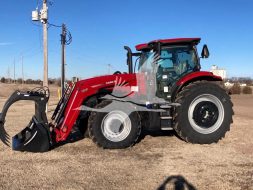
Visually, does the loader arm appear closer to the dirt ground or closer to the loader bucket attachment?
the loader bucket attachment

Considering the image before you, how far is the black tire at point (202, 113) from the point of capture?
934 centimetres

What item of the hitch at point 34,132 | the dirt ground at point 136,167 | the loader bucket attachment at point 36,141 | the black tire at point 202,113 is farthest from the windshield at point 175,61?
the loader bucket attachment at point 36,141

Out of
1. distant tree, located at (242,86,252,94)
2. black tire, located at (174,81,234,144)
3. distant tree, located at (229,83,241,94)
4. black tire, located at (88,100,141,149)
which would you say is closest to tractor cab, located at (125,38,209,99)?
black tire, located at (174,81,234,144)

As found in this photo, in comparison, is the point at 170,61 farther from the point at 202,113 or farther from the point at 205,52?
the point at 202,113

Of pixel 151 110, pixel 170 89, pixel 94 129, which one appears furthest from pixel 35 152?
pixel 170 89

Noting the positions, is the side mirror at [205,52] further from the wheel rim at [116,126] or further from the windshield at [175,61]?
the wheel rim at [116,126]

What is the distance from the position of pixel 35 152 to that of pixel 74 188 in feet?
8.81

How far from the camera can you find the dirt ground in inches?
249

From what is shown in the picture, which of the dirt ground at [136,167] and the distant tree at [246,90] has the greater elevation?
the distant tree at [246,90]

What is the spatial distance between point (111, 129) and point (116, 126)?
123 mm

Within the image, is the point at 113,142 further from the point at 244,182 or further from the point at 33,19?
the point at 33,19

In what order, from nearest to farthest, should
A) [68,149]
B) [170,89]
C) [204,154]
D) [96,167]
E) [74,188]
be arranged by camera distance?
[74,188] → [96,167] → [204,154] → [68,149] → [170,89]

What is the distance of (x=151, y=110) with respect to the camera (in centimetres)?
934

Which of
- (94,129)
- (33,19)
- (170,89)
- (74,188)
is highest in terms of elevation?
(33,19)
